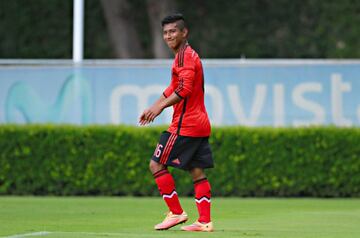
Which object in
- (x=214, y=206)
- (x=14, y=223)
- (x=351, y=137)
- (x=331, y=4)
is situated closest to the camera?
(x=14, y=223)

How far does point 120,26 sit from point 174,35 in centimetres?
1855

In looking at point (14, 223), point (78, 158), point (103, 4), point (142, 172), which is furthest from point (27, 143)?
point (103, 4)

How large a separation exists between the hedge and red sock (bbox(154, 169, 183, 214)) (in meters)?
7.46

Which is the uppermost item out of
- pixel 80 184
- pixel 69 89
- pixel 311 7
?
pixel 311 7

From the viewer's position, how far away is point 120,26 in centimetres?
2916

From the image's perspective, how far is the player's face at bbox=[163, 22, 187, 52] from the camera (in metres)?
10.7

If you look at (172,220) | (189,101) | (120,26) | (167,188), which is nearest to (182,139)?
(189,101)

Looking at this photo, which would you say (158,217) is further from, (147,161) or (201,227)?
(147,161)

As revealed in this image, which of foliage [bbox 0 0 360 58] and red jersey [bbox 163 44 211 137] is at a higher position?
foliage [bbox 0 0 360 58]

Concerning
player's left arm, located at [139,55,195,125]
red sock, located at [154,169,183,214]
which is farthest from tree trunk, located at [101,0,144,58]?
player's left arm, located at [139,55,195,125]

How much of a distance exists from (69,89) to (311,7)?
38.8 ft

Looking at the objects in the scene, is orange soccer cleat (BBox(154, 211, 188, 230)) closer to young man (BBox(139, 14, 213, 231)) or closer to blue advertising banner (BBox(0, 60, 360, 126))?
young man (BBox(139, 14, 213, 231))

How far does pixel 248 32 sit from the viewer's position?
2998cm

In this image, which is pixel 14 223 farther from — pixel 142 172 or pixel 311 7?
pixel 311 7
